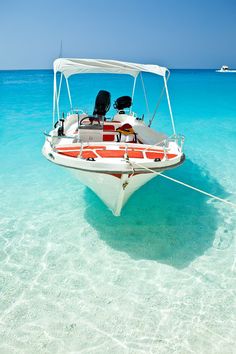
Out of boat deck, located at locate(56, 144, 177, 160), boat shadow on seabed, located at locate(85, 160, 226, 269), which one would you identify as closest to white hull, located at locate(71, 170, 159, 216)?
boat deck, located at locate(56, 144, 177, 160)

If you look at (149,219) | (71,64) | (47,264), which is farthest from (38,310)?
(71,64)

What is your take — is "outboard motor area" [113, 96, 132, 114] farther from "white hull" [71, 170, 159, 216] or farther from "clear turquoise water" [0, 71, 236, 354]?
"white hull" [71, 170, 159, 216]

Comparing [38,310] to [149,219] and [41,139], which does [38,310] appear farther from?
[41,139]

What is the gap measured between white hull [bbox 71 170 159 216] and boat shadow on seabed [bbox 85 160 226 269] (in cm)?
71

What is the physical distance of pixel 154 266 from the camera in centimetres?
583

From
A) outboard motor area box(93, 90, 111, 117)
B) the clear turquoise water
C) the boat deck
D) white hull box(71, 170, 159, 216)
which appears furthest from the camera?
outboard motor area box(93, 90, 111, 117)

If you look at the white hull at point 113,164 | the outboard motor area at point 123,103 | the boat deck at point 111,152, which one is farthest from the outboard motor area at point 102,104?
the boat deck at point 111,152

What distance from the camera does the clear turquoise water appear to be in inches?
176

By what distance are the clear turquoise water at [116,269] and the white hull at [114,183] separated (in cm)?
88

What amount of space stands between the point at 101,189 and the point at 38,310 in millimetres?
2707

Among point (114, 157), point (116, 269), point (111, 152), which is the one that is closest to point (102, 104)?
point (111, 152)

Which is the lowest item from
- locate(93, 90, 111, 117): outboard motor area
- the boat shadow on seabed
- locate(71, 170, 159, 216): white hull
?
the boat shadow on seabed

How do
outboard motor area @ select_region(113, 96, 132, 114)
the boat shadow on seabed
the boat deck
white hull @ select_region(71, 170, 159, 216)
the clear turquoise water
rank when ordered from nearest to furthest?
1. the clear turquoise water
2. white hull @ select_region(71, 170, 159, 216)
3. the boat deck
4. the boat shadow on seabed
5. outboard motor area @ select_region(113, 96, 132, 114)

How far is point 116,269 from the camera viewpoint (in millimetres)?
5789
